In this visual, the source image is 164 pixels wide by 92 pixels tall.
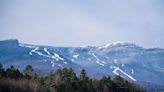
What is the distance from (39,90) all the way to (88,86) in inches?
928

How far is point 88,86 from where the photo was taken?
92312mm

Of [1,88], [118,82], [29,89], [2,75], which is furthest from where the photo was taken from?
[118,82]

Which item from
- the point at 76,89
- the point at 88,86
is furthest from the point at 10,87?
the point at 88,86

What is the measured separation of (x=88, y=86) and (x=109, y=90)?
13781mm

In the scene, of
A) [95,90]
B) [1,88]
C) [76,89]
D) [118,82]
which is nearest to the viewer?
[1,88]

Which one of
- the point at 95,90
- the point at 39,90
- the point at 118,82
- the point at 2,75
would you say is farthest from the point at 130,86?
the point at 2,75

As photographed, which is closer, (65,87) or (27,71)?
(65,87)

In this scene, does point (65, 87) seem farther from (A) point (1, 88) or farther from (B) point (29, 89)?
(A) point (1, 88)

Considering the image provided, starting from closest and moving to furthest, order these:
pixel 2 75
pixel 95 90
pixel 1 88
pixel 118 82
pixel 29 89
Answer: pixel 1 88
pixel 29 89
pixel 2 75
pixel 95 90
pixel 118 82

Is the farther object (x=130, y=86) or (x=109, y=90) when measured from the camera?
(x=130, y=86)

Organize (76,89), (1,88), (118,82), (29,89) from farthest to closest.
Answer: (118,82), (76,89), (29,89), (1,88)

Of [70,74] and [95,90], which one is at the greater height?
[70,74]

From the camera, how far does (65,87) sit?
84688mm

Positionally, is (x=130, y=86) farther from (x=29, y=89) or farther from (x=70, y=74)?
(x=29, y=89)
